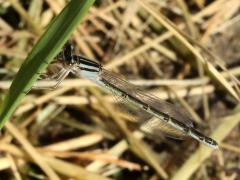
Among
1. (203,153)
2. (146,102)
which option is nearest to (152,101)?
(146,102)

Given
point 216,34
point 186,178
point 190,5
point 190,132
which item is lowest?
point 186,178

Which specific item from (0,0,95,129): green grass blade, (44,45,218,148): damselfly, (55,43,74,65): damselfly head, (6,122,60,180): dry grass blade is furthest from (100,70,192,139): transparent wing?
(0,0,95,129): green grass blade

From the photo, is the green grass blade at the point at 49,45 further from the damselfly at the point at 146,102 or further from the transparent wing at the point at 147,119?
the transparent wing at the point at 147,119

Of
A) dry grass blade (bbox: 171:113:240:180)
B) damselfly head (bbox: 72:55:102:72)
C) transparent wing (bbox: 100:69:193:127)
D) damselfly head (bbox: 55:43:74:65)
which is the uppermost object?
damselfly head (bbox: 55:43:74:65)

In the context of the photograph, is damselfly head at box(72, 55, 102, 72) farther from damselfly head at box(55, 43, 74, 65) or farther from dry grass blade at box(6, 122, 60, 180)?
dry grass blade at box(6, 122, 60, 180)

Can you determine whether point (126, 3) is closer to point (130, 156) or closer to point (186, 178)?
point (130, 156)

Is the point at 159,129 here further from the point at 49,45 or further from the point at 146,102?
the point at 49,45

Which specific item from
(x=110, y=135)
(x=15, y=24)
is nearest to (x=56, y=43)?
(x=110, y=135)
